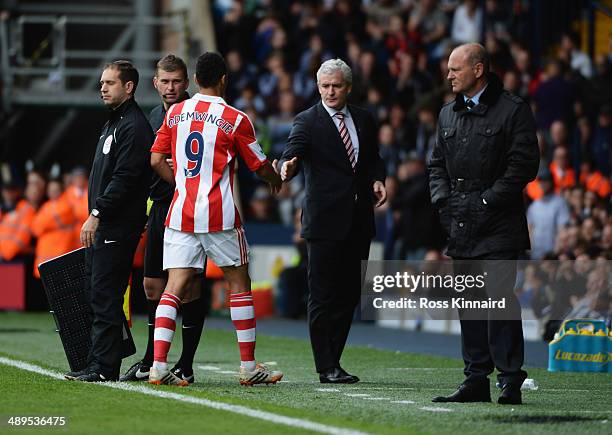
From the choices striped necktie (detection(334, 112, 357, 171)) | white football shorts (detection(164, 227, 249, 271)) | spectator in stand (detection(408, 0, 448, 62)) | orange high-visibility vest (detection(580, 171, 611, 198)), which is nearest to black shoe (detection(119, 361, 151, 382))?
white football shorts (detection(164, 227, 249, 271))

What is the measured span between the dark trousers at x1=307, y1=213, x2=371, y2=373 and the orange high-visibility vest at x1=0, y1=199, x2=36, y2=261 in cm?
1040

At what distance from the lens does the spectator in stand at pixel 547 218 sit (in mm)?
16422

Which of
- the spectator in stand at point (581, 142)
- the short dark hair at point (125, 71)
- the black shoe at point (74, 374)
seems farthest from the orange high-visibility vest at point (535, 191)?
the black shoe at point (74, 374)

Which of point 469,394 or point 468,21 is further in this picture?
point 468,21

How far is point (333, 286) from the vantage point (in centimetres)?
1043

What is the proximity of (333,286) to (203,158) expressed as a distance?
176 centimetres

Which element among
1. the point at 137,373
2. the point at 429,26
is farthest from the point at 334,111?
the point at 429,26

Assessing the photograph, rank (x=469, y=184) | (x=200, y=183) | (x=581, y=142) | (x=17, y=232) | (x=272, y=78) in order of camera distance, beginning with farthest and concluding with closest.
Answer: (x=272, y=78) → (x=17, y=232) → (x=581, y=142) → (x=200, y=183) → (x=469, y=184)

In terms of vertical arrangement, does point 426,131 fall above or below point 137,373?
above

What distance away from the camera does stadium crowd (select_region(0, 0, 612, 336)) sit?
1672 centimetres

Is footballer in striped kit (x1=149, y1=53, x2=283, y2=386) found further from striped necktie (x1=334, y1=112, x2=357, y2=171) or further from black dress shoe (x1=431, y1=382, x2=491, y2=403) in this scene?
black dress shoe (x1=431, y1=382, x2=491, y2=403)

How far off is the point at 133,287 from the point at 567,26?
6.92 m

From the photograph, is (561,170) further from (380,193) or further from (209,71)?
(209,71)

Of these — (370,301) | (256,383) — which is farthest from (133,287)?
(256,383)
